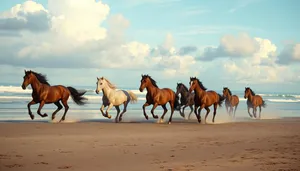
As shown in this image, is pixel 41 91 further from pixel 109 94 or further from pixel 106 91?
pixel 109 94

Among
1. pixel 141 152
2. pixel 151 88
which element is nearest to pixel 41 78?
pixel 151 88

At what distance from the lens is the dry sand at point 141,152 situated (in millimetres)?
7527

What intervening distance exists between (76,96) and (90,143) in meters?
9.18

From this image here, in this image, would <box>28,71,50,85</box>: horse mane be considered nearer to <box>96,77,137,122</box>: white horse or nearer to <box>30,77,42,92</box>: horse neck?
<box>30,77,42,92</box>: horse neck

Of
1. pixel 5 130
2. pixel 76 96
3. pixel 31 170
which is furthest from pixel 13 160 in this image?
pixel 76 96

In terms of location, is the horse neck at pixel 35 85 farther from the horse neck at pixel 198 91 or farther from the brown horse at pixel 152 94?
the horse neck at pixel 198 91

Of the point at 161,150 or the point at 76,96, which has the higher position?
the point at 76,96

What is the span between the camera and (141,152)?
9172 mm

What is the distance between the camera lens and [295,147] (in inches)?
398

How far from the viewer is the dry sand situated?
24.7ft

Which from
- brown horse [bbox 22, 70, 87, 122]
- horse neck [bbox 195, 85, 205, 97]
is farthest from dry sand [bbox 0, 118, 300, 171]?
horse neck [bbox 195, 85, 205, 97]

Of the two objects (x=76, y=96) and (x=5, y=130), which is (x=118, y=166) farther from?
(x=76, y=96)

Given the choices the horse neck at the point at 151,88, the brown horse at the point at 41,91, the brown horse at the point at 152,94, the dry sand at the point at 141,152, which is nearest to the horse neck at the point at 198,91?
the brown horse at the point at 152,94

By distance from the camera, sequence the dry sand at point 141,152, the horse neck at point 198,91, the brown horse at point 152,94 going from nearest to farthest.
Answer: the dry sand at point 141,152, the brown horse at point 152,94, the horse neck at point 198,91
